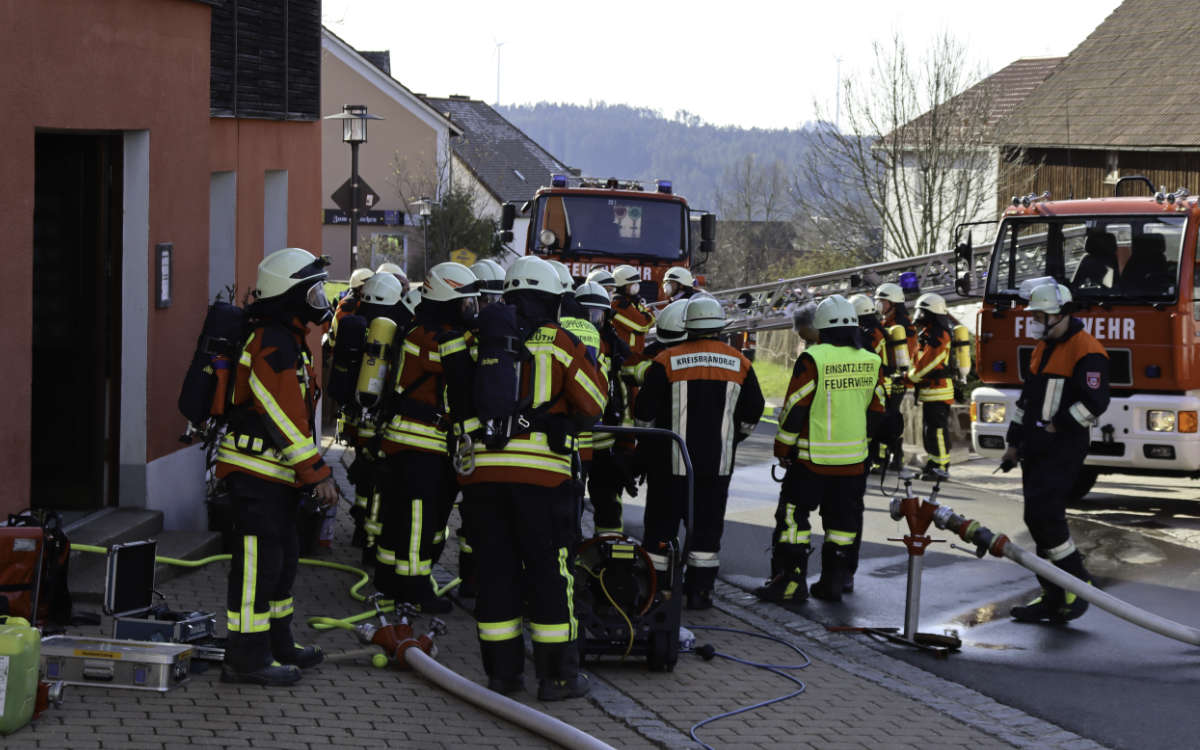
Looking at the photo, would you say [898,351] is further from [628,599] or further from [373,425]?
[628,599]

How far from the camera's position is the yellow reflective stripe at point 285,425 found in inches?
260

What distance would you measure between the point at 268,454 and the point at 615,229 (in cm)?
1186

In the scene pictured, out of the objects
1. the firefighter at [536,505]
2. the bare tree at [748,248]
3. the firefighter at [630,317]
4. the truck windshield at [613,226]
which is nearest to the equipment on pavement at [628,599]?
the firefighter at [536,505]

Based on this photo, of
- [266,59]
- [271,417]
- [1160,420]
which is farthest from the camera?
[266,59]

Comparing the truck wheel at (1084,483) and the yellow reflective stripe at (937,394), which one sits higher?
the yellow reflective stripe at (937,394)

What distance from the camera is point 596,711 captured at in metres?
6.77

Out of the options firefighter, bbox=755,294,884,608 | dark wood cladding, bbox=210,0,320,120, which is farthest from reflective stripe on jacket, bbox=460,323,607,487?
dark wood cladding, bbox=210,0,320,120

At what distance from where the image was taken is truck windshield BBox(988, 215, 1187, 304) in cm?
1273

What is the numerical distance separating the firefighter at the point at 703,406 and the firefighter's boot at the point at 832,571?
99cm

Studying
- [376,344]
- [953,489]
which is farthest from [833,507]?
[953,489]

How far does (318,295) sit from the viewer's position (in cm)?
683

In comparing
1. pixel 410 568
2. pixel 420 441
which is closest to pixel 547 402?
pixel 420 441

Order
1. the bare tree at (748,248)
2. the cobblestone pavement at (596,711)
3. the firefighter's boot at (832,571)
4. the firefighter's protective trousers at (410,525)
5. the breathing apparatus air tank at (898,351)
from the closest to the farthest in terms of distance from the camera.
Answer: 1. the cobblestone pavement at (596,711)
2. the firefighter's protective trousers at (410,525)
3. the firefighter's boot at (832,571)
4. the breathing apparatus air tank at (898,351)
5. the bare tree at (748,248)

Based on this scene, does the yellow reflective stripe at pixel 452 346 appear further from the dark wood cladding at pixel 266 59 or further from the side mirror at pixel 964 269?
the side mirror at pixel 964 269
